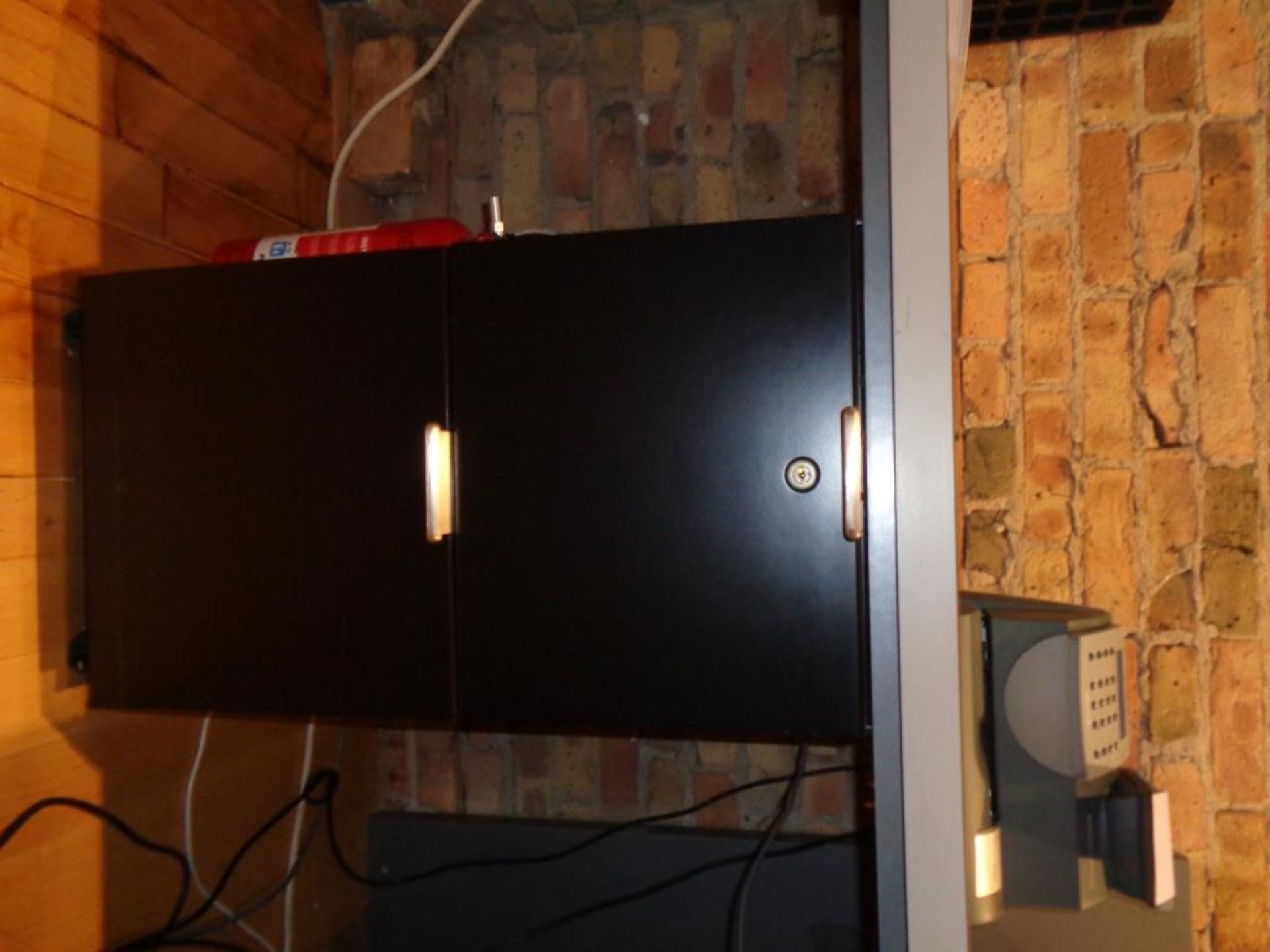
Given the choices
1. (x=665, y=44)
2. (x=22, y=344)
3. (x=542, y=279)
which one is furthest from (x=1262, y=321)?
(x=22, y=344)

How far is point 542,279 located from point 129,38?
0.58 meters

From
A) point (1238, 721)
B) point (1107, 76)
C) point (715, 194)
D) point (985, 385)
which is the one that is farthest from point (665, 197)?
point (1238, 721)

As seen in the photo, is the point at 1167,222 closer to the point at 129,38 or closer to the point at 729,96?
the point at 729,96

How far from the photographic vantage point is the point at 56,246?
92 cm

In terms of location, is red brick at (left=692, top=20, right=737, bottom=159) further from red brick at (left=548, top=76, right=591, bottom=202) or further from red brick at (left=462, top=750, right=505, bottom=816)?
red brick at (left=462, top=750, right=505, bottom=816)

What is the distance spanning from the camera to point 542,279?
2.60 feet

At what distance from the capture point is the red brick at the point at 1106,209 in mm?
1311

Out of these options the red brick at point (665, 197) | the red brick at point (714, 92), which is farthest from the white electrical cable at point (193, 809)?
the red brick at point (714, 92)

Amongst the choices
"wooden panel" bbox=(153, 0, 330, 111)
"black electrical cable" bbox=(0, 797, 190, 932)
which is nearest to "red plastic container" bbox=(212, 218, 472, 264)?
"wooden panel" bbox=(153, 0, 330, 111)

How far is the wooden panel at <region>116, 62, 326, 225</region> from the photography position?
1019mm

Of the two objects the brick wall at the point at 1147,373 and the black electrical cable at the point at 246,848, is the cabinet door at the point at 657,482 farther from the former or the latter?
the brick wall at the point at 1147,373

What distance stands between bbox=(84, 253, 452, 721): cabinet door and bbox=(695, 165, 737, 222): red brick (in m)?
0.63

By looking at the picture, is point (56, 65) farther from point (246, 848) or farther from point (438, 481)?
point (246, 848)

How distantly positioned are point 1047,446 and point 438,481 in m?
0.91
